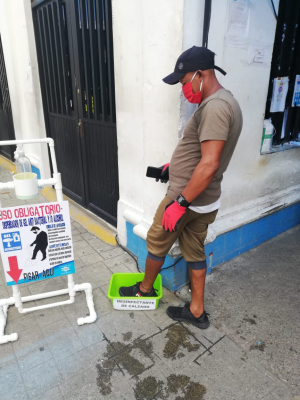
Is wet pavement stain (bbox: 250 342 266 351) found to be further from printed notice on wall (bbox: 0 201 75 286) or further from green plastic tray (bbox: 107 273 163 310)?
printed notice on wall (bbox: 0 201 75 286)

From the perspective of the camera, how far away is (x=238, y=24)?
2.59m

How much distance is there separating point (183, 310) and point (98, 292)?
2.89 ft

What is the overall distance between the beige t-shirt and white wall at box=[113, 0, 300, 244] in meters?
0.35

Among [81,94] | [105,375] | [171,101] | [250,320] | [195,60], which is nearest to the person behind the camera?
[195,60]

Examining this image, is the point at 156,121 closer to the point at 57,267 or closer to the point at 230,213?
the point at 230,213

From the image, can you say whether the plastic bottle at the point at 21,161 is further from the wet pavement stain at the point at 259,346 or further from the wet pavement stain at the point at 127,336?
the wet pavement stain at the point at 259,346

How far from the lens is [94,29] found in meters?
3.60

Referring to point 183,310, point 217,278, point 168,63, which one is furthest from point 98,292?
point 168,63

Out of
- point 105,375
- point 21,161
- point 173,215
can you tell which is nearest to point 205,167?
point 173,215

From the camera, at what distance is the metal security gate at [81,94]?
3607 mm

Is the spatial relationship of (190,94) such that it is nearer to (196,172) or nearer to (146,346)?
(196,172)

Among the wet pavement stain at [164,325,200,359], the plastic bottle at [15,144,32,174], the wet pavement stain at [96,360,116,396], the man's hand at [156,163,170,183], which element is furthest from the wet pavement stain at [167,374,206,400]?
the plastic bottle at [15,144,32,174]

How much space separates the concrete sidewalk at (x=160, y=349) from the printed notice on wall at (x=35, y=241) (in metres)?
0.49

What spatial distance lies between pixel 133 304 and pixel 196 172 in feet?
4.54
